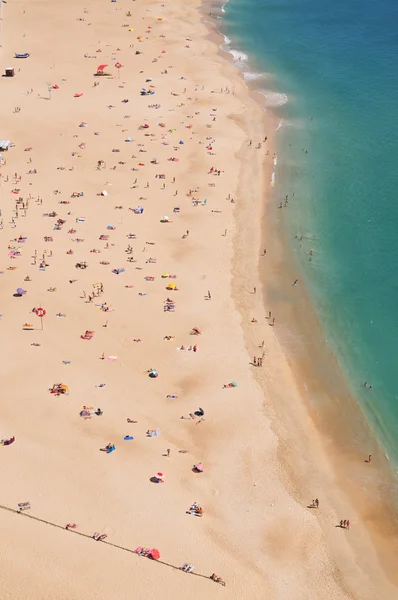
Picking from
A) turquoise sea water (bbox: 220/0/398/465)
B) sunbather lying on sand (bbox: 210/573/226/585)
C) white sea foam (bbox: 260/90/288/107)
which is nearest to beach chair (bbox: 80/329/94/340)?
turquoise sea water (bbox: 220/0/398/465)

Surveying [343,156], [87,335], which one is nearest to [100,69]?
[343,156]

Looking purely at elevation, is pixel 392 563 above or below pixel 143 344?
below

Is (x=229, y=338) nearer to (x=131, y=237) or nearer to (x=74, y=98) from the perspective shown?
(x=131, y=237)

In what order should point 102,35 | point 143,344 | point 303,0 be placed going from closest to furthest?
point 143,344 < point 102,35 < point 303,0

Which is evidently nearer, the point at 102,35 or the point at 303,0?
the point at 102,35

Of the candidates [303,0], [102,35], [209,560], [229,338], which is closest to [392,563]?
[209,560]

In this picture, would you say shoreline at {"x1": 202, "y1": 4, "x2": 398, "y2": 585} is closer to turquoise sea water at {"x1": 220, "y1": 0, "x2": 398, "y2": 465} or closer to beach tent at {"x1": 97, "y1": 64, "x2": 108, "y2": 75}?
turquoise sea water at {"x1": 220, "y1": 0, "x2": 398, "y2": 465}
